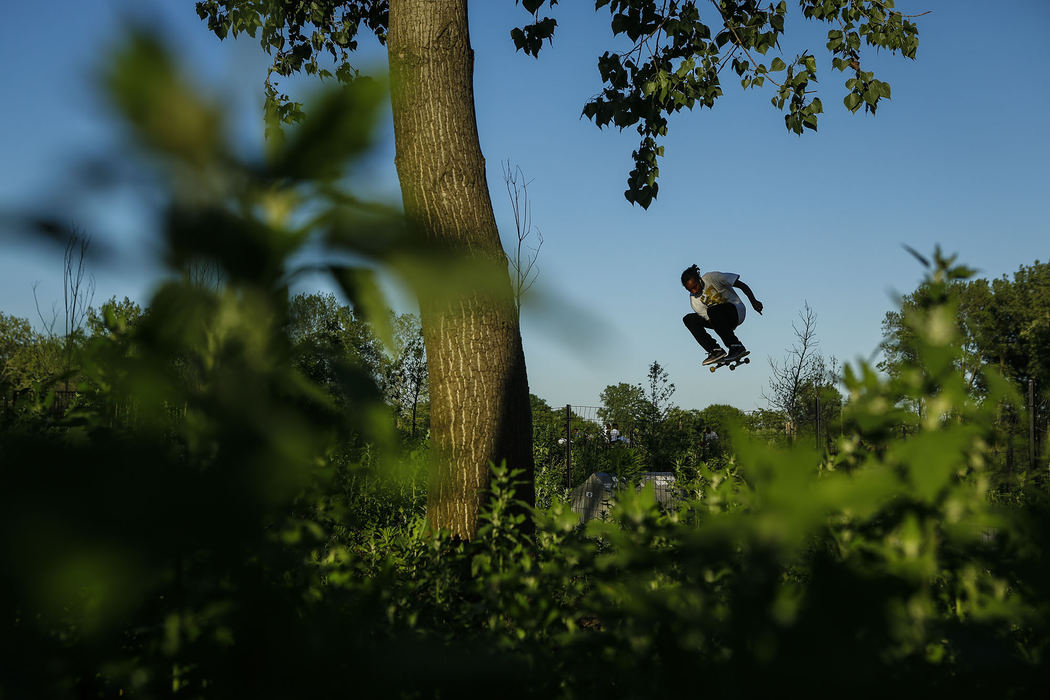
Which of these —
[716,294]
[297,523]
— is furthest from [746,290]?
[297,523]

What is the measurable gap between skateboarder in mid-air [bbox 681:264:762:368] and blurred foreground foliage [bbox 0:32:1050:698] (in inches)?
322

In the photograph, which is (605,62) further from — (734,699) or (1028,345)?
(1028,345)

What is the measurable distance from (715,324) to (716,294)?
0.46 metres

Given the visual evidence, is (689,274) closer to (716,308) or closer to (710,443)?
(716,308)

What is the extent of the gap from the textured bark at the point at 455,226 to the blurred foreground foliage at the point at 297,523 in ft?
6.34

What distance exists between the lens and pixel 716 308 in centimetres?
971

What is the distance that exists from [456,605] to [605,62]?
19.0 ft

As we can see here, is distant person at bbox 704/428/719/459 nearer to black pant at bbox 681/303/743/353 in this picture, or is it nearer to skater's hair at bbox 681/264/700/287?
black pant at bbox 681/303/743/353

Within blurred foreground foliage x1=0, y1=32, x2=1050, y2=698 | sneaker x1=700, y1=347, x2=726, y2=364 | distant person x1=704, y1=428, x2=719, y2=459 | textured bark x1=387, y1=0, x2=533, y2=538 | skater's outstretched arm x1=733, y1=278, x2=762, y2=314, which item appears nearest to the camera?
blurred foreground foliage x1=0, y1=32, x2=1050, y2=698

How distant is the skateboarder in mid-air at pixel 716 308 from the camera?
9266 millimetres

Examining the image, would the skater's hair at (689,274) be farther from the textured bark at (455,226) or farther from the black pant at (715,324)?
the textured bark at (455,226)

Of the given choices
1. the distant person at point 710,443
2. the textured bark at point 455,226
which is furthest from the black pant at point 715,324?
the textured bark at point 455,226

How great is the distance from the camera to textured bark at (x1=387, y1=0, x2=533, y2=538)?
10.7ft

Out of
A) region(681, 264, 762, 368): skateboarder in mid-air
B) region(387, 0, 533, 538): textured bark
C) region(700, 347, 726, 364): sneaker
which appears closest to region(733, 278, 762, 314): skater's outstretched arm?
region(681, 264, 762, 368): skateboarder in mid-air
